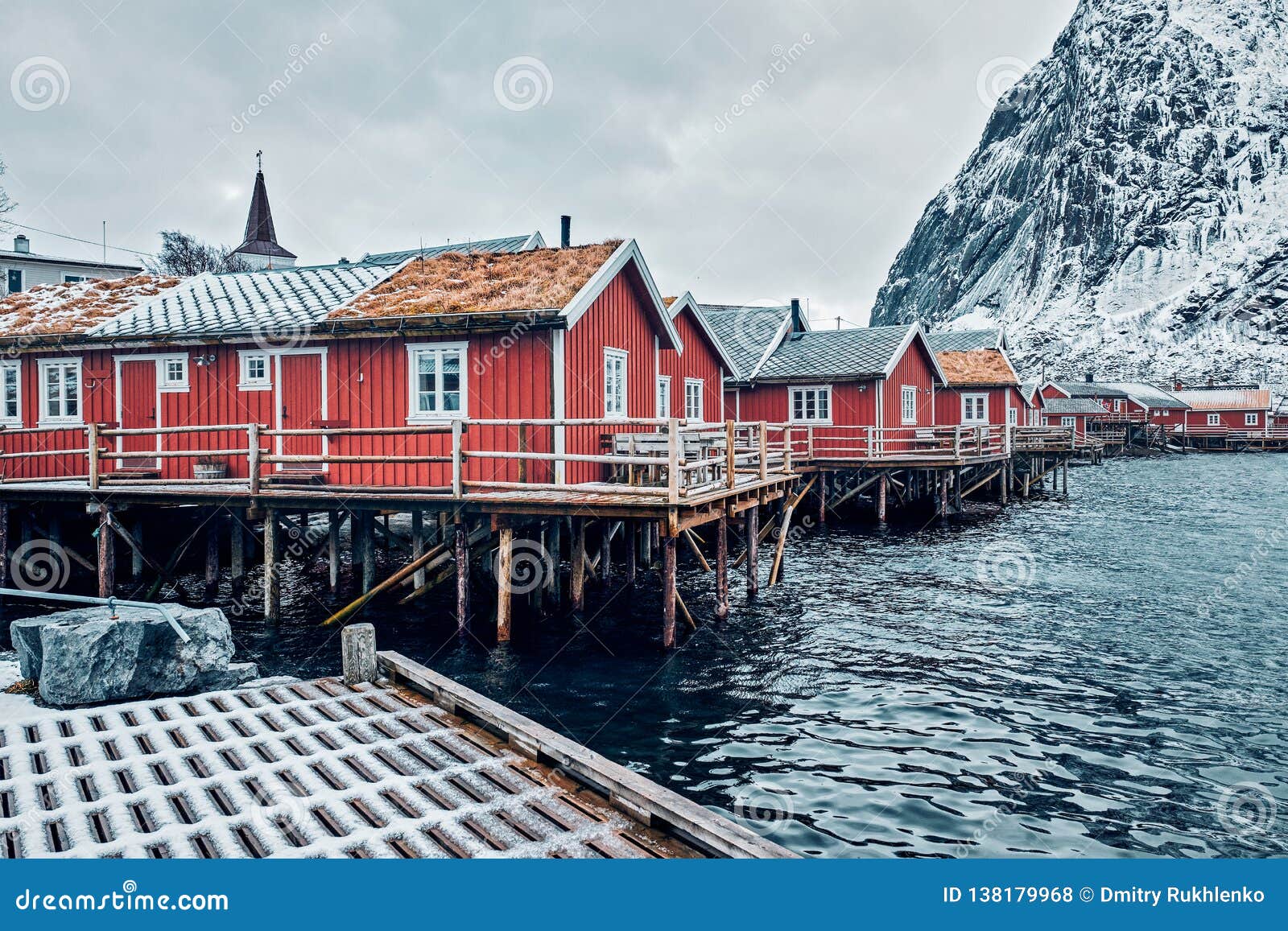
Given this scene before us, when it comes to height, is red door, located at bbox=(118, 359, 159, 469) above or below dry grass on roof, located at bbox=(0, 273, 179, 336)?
below

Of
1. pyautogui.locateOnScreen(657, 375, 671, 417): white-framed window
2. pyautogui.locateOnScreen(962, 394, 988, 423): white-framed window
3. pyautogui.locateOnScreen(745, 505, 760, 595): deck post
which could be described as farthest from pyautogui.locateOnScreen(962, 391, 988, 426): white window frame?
pyautogui.locateOnScreen(745, 505, 760, 595): deck post

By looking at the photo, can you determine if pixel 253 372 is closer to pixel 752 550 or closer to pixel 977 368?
pixel 752 550

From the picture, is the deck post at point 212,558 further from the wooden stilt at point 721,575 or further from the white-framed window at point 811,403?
the white-framed window at point 811,403

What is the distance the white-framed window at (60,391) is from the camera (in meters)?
19.8

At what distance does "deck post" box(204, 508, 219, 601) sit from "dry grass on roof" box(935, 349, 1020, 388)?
32.5 m

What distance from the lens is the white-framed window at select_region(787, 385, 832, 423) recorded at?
3238 cm

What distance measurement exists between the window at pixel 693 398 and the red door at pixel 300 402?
30.6ft

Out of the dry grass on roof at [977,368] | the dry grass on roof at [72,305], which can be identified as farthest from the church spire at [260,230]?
the dry grass on roof at [977,368]

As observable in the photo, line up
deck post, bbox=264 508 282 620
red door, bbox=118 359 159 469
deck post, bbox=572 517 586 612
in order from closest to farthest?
1. deck post, bbox=572 517 586 612
2. deck post, bbox=264 508 282 620
3. red door, bbox=118 359 159 469

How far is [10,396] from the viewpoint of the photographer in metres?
20.4

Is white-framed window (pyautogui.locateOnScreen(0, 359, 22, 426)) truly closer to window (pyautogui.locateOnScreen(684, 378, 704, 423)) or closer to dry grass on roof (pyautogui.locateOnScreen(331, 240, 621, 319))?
dry grass on roof (pyautogui.locateOnScreen(331, 240, 621, 319))

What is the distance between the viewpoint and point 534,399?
15.8 meters

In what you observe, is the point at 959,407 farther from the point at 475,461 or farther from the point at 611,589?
the point at 475,461
